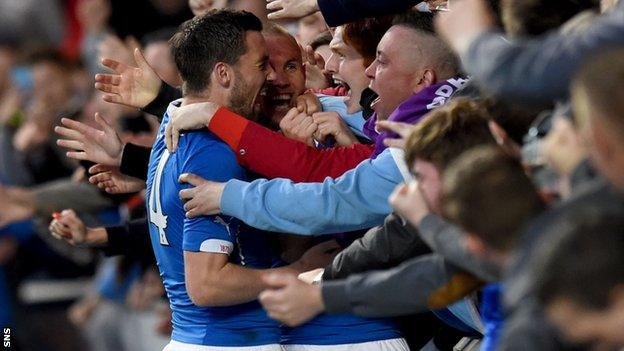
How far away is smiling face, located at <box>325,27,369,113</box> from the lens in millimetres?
5473

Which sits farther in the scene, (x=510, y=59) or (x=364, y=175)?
(x=364, y=175)

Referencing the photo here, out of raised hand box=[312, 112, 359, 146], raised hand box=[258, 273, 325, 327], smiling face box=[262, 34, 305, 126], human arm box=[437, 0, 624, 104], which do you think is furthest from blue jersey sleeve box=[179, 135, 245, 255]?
human arm box=[437, 0, 624, 104]

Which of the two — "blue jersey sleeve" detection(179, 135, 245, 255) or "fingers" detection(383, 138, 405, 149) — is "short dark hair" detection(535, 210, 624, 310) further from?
"blue jersey sleeve" detection(179, 135, 245, 255)

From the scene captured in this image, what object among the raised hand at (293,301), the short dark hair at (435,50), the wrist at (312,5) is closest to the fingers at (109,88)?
the wrist at (312,5)

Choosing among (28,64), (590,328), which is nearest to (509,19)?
(590,328)

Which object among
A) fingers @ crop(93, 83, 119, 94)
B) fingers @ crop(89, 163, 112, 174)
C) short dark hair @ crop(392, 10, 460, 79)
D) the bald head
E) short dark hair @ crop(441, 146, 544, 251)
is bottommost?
fingers @ crop(89, 163, 112, 174)

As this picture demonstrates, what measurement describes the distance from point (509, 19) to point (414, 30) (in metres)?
1.20

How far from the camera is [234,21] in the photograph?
5074 millimetres

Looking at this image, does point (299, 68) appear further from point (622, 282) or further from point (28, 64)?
point (28, 64)

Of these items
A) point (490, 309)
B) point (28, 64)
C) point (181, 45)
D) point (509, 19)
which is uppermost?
point (509, 19)

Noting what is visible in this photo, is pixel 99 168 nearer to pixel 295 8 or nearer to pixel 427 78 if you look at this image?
pixel 295 8

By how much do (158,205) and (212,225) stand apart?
33 cm

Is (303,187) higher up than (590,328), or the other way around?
(590,328)

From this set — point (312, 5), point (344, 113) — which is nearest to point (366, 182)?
point (344, 113)
